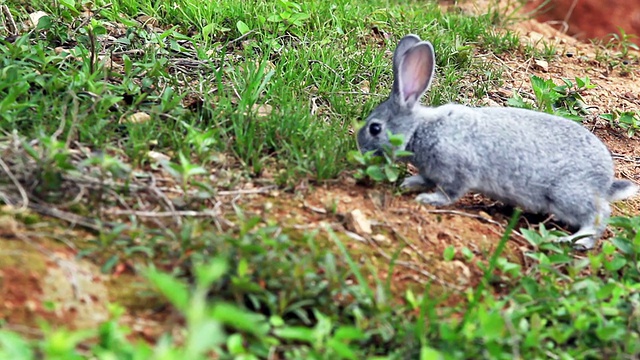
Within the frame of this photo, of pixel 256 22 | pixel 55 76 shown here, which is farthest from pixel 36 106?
pixel 256 22

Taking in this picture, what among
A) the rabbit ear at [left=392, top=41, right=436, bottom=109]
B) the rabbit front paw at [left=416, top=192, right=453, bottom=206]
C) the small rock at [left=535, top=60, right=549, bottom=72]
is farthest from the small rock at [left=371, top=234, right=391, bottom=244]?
the small rock at [left=535, top=60, right=549, bottom=72]

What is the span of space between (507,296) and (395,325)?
0.65m

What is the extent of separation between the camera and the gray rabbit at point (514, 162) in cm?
403

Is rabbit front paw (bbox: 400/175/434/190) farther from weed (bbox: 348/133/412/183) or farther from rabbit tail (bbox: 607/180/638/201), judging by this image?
rabbit tail (bbox: 607/180/638/201)

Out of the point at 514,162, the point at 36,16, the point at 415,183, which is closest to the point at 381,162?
the point at 415,183

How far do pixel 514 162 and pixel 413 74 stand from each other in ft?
2.48

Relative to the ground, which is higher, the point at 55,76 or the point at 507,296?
the point at 55,76

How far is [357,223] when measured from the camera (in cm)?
356

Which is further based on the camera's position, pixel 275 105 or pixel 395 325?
pixel 275 105

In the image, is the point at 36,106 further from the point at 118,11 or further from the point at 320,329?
the point at 320,329

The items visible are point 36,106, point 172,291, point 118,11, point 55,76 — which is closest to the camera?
point 172,291

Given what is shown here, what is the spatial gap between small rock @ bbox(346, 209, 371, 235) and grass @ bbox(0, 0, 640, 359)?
18cm

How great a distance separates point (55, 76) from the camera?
4.06 metres

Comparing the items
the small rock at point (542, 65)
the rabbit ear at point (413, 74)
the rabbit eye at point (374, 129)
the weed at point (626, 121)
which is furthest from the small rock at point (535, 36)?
the rabbit eye at point (374, 129)
